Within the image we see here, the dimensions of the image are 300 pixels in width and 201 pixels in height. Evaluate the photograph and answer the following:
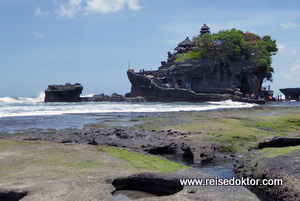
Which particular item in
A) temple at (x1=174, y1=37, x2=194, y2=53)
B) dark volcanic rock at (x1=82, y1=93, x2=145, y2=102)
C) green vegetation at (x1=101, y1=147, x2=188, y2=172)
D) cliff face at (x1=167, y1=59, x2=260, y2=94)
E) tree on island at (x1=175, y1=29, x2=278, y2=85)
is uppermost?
temple at (x1=174, y1=37, x2=194, y2=53)

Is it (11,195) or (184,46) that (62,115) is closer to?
(11,195)

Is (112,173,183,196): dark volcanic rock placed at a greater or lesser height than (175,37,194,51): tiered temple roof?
lesser

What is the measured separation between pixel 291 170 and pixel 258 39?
223 ft

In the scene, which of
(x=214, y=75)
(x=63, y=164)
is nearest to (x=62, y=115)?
(x=63, y=164)

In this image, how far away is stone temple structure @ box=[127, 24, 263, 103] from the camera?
183 feet

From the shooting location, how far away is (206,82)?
190 feet

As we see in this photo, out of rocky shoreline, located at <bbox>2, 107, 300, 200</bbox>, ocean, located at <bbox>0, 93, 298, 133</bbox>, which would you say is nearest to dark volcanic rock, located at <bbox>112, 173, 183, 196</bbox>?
rocky shoreline, located at <bbox>2, 107, 300, 200</bbox>

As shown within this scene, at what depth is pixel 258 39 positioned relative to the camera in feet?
227

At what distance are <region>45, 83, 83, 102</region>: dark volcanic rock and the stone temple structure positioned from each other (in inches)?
670

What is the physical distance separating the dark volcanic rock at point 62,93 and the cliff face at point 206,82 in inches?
687

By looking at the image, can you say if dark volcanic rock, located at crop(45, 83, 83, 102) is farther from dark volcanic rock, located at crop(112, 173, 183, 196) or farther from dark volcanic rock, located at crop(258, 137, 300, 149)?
dark volcanic rock, located at crop(112, 173, 183, 196)

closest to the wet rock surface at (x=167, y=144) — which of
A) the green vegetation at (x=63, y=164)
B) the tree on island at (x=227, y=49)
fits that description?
the green vegetation at (x=63, y=164)

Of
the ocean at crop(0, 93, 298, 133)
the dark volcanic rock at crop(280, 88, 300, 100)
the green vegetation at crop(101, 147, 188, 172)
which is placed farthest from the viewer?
the dark volcanic rock at crop(280, 88, 300, 100)

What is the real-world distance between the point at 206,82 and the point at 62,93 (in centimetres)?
3095
